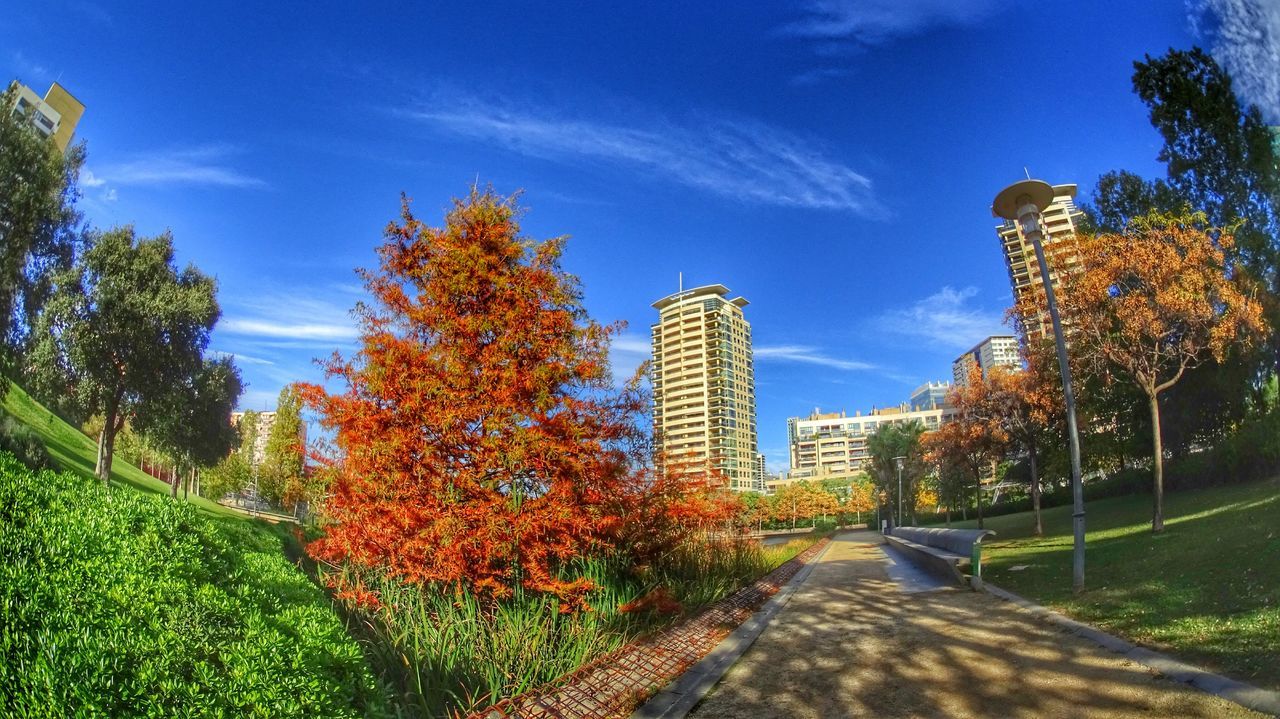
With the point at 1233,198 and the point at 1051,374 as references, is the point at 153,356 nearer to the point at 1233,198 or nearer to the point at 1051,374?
the point at 1233,198

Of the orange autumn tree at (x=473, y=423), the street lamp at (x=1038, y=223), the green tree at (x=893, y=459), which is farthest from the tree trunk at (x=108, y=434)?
the green tree at (x=893, y=459)

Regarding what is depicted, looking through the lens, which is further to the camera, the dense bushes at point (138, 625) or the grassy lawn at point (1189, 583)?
the grassy lawn at point (1189, 583)

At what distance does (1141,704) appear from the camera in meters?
3.58

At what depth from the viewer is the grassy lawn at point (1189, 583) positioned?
14.3 feet

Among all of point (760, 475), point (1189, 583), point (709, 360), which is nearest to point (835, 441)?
point (760, 475)

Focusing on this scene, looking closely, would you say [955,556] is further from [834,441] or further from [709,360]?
[834,441]

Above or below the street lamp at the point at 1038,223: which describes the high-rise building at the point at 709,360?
above

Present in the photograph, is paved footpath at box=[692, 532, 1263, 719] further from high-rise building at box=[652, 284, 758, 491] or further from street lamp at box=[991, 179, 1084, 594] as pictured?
high-rise building at box=[652, 284, 758, 491]

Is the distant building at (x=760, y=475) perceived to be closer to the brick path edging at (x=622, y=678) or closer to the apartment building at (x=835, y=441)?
the apartment building at (x=835, y=441)

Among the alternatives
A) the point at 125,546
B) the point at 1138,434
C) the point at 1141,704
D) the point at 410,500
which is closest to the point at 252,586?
the point at 125,546

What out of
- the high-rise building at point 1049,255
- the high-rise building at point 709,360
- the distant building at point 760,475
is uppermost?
the high-rise building at point 709,360

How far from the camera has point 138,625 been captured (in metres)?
2.00

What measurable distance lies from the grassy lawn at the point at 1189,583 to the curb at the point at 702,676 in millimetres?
3217

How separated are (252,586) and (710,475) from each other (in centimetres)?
589
